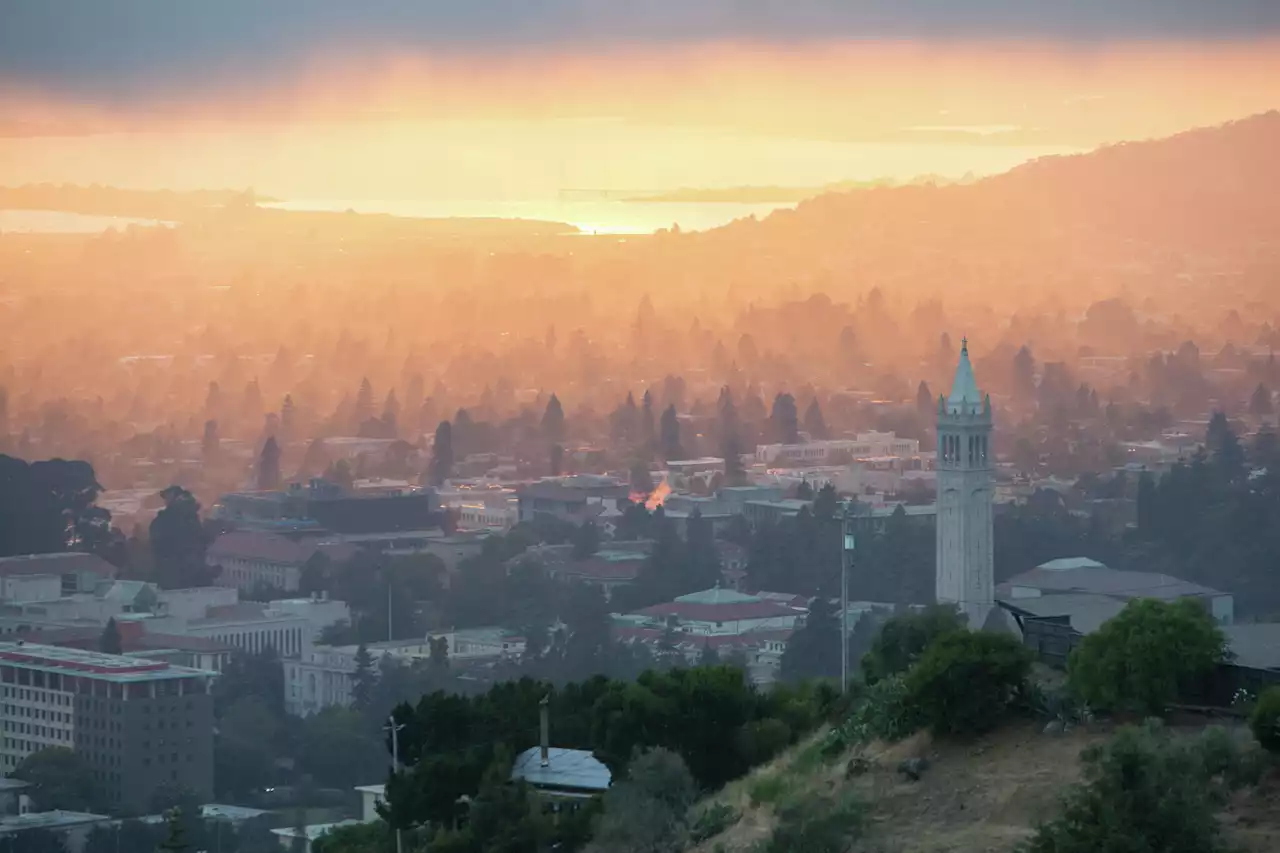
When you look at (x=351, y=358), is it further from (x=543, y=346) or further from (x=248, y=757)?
(x=248, y=757)

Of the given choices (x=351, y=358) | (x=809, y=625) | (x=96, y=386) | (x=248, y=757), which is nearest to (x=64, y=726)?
(x=248, y=757)

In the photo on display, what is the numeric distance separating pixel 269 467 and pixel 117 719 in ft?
145

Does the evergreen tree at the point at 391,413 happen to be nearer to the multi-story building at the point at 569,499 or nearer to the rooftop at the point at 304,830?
the multi-story building at the point at 569,499

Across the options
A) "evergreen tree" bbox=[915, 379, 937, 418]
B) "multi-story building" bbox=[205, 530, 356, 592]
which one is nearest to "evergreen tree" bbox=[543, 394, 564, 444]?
"evergreen tree" bbox=[915, 379, 937, 418]

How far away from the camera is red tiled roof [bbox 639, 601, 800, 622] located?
200ft

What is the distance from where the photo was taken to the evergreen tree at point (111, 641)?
5806cm

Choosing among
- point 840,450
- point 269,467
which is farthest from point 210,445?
point 840,450

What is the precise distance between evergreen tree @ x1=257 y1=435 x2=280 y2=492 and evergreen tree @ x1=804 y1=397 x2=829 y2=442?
60.8ft

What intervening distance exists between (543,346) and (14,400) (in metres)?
23.0

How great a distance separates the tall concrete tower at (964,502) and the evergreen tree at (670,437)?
116ft

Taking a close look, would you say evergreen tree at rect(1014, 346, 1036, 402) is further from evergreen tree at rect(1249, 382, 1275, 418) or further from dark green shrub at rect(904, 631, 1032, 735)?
dark green shrub at rect(904, 631, 1032, 735)

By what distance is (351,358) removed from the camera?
108875 mm

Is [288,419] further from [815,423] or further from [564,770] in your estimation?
[564,770]

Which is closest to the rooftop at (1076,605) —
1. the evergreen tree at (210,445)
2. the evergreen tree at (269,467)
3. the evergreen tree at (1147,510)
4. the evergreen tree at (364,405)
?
the evergreen tree at (1147,510)
